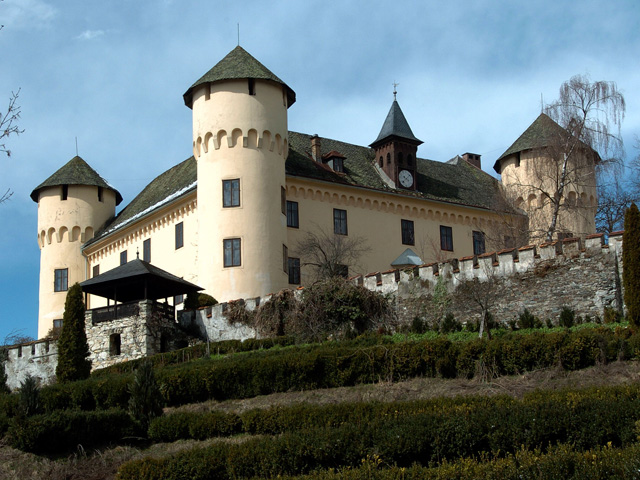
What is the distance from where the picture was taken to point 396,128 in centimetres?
4678

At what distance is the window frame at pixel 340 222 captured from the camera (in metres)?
42.7

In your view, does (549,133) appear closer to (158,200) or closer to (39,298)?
(158,200)

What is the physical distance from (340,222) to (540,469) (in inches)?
1209

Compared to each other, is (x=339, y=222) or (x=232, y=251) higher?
(x=339, y=222)

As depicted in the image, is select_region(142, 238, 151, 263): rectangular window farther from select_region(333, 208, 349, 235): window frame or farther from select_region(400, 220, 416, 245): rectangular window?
select_region(400, 220, 416, 245): rectangular window

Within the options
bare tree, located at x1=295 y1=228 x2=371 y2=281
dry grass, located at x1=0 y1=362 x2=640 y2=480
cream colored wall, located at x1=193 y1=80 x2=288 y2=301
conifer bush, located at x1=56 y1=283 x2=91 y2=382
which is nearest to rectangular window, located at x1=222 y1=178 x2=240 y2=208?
cream colored wall, located at x1=193 y1=80 x2=288 y2=301

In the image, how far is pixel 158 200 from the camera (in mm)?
45844

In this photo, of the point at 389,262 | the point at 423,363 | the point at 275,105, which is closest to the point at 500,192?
the point at 389,262

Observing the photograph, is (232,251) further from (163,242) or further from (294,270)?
(163,242)

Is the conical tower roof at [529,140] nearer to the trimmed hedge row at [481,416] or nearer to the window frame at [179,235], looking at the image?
the window frame at [179,235]

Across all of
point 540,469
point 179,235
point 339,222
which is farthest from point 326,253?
point 540,469

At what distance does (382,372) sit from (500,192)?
22.7 metres

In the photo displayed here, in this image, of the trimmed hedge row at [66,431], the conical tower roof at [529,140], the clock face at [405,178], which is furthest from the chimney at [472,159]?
the trimmed hedge row at [66,431]

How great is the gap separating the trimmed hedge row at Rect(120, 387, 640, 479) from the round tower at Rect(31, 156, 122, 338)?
1401 inches
